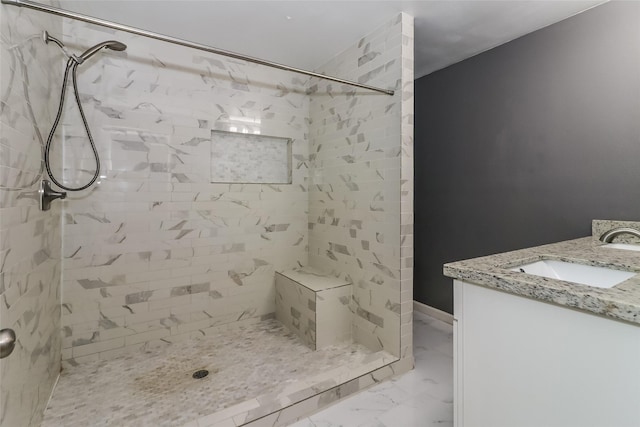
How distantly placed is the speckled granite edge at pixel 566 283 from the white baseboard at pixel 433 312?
1.52 meters

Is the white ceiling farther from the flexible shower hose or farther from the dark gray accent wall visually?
the flexible shower hose

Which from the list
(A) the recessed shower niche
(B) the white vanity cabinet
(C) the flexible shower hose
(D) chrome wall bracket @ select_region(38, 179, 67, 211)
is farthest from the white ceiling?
(B) the white vanity cabinet

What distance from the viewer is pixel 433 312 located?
112 inches

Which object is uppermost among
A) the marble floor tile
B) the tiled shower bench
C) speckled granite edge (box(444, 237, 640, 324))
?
speckled granite edge (box(444, 237, 640, 324))

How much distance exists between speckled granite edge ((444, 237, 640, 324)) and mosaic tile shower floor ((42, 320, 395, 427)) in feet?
3.89

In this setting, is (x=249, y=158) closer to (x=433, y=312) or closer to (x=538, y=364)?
(x=433, y=312)

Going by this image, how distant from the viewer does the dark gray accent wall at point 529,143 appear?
174cm

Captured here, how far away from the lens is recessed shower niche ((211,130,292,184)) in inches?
101

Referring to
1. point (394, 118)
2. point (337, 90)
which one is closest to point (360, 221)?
point (394, 118)

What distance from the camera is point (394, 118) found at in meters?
2.04

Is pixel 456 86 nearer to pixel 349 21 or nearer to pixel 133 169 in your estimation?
pixel 349 21

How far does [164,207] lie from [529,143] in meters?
2.79

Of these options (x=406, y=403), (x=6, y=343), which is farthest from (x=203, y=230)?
(x=406, y=403)

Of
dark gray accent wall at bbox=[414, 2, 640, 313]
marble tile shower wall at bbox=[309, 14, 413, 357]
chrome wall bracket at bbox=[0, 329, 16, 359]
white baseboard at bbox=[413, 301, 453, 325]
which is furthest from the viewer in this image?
white baseboard at bbox=[413, 301, 453, 325]
